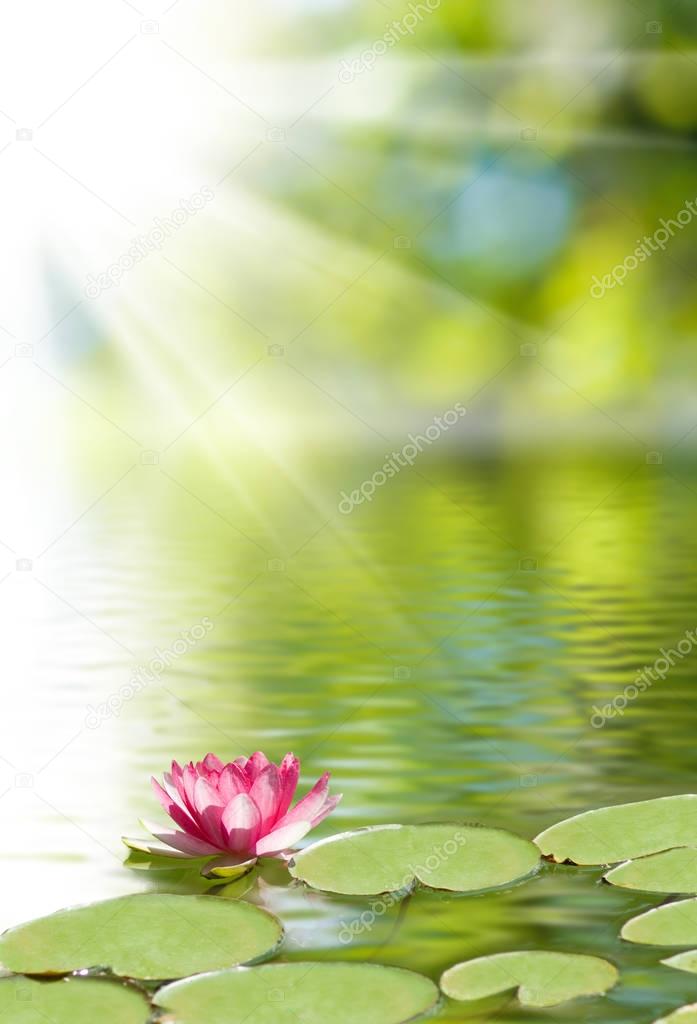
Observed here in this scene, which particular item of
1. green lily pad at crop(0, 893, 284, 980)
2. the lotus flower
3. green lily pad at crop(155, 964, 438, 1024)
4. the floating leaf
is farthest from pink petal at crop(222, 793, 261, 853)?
the floating leaf

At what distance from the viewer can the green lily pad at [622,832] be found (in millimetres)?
1855

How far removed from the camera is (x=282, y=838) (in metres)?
1.89

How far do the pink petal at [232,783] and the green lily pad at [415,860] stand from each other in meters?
0.12

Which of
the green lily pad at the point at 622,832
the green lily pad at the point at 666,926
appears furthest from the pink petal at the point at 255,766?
the green lily pad at the point at 666,926

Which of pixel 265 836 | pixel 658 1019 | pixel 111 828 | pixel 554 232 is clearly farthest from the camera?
pixel 554 232

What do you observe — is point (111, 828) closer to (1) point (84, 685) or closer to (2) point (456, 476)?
(1) point (84, 685)

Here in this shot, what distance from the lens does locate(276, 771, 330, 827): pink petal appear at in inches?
76.0

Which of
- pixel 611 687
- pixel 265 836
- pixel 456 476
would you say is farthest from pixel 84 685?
pixel 456 476

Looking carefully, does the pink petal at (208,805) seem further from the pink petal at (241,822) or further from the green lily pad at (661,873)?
the green lily pad at (661,873)

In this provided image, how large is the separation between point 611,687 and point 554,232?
2614 centimetres

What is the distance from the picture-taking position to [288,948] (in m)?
1.56

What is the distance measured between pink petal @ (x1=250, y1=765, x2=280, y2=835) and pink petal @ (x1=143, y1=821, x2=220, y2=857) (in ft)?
0.29

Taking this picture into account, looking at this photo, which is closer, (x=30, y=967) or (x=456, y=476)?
(x=30, y=967)

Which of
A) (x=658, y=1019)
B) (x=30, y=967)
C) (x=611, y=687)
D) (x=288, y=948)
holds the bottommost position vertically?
(x=30, y=967)
